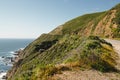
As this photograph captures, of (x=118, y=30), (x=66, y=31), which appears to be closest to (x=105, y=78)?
(x=118, y=30)

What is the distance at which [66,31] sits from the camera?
370ft

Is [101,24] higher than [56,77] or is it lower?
higher

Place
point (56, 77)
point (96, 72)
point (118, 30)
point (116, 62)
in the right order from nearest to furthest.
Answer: point (56, 77) → point (96, 72) → point (116, 62) → point (118, 30)

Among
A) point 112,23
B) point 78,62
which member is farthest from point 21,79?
point 112,23

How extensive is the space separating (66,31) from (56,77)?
321ft

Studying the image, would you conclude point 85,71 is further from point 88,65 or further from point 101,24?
point 101,24

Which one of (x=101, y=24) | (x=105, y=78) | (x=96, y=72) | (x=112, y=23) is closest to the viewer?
(x=105, y=78)

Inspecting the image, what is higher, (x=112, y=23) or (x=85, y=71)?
(x=112, y=23)

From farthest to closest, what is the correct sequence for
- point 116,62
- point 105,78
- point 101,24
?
point 101,24
point 116,62
point 105,78

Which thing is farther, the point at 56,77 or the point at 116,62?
the point at 116,62

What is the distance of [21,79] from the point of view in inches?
621

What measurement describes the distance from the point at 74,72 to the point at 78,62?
6.80ft

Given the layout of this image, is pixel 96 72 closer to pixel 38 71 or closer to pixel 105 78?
pixel 105 78

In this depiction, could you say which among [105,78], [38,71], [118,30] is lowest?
[105,78]
